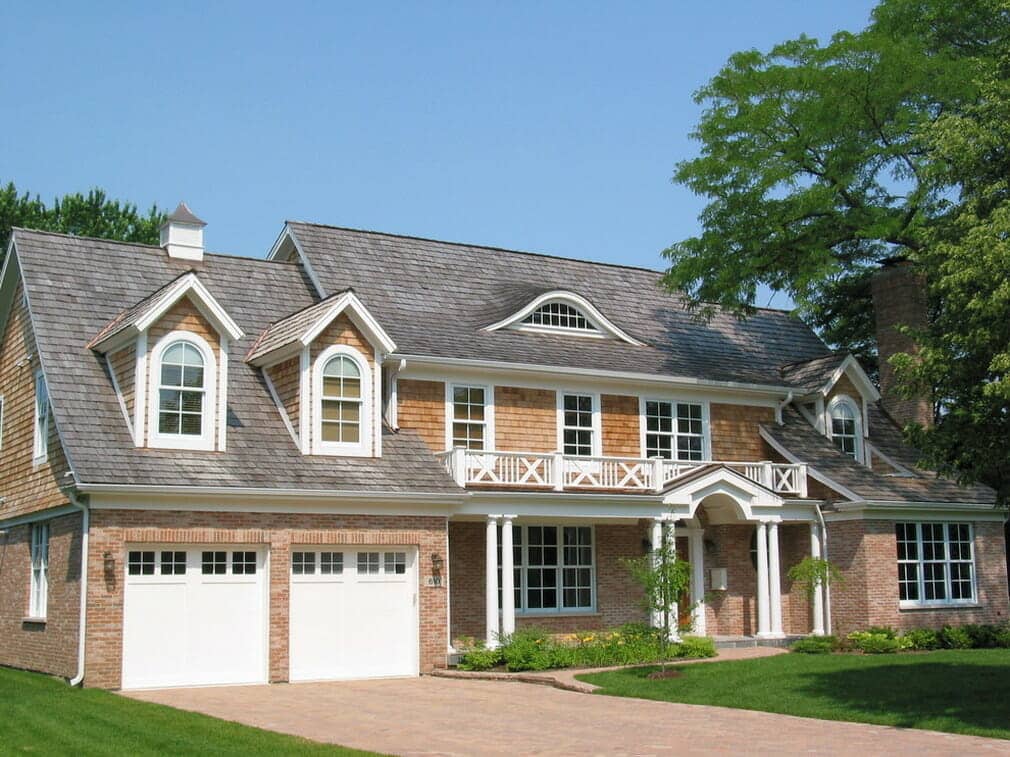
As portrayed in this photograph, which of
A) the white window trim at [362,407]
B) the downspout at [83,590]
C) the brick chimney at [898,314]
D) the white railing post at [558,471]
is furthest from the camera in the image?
the brick chimney at [898,314]

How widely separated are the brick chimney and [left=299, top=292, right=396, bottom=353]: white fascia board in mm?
14661

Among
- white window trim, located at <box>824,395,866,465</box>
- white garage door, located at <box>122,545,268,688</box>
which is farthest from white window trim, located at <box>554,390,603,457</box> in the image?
white garage door, located at <box>122,545,268,688</box>

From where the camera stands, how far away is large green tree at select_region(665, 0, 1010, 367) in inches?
1173

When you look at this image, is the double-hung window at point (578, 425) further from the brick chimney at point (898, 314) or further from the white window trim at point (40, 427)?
the white window trim at point (40, 427)

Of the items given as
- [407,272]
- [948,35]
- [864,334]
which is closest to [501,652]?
[407,272]

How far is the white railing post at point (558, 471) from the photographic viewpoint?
87.0 ft

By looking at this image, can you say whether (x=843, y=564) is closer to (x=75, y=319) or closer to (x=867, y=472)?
(x=867, y=472)

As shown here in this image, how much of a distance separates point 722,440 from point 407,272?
28.1 ft

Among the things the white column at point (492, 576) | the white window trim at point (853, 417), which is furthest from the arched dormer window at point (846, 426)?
the white column at point (492, 576)

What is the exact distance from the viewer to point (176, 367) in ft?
74.6

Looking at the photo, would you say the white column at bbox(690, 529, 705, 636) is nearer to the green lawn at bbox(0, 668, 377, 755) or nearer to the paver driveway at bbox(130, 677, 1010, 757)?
the paver driveway at bbox(130, 677, 1010, 757)

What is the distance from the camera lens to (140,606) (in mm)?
21156

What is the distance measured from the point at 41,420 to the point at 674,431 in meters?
14.1

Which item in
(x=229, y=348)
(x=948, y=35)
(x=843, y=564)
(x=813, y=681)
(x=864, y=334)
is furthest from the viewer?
(x=864, y=334)
